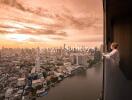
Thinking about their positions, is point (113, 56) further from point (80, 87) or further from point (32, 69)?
point (32, 69)

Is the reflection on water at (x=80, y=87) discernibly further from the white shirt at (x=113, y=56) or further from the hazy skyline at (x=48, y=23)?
the hazy skyline at (x=48, y=23)

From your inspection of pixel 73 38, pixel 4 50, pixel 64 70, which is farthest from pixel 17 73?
pixel 73 38

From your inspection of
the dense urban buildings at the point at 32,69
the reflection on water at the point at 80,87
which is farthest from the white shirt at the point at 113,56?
the dense urban buildings at the point at 32,69

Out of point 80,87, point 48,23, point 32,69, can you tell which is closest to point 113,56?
point 80,87

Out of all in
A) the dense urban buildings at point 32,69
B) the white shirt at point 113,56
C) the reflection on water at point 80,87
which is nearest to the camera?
the dense urban buildings at point 32,69

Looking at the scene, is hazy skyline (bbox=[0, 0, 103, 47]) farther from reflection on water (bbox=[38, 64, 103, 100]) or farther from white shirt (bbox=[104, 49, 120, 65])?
reflection on water (bbox=[38, 64, 103, 100])

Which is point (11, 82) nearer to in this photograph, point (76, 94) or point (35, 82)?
point (35, 82)
